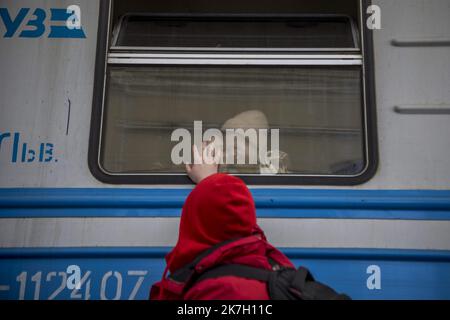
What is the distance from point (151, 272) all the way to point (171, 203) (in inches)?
11.4

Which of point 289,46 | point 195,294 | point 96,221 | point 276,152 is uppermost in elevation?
point 289,46

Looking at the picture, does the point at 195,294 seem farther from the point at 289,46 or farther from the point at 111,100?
the point at 289,46

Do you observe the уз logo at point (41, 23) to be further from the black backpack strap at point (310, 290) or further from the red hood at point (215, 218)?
the black backpack strap at point (310, 290)

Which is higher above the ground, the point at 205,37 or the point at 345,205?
the point at 205,37

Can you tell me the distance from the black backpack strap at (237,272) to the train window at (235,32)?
48.2 inches

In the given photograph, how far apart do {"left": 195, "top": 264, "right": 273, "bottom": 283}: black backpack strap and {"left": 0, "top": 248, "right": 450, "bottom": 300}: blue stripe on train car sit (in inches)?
29.2

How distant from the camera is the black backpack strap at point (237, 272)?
133 cm

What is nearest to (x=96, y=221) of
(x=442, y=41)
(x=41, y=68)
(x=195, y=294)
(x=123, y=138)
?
(x=123, y=138)

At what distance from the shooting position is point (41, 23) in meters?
2.29

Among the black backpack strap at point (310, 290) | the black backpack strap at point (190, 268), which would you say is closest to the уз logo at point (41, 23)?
the black backpack strap at point (190, 268)

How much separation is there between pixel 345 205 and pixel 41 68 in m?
1.43

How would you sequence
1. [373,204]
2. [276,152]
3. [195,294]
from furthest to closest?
1. [276,152]
2. [373,204]
3. [195,294]

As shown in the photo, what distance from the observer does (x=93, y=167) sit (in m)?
2.16

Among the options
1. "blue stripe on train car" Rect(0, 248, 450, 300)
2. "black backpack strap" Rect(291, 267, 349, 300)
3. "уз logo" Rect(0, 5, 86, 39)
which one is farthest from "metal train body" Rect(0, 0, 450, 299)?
"black backpack strap" Rect(291, 267, 349, 300)
